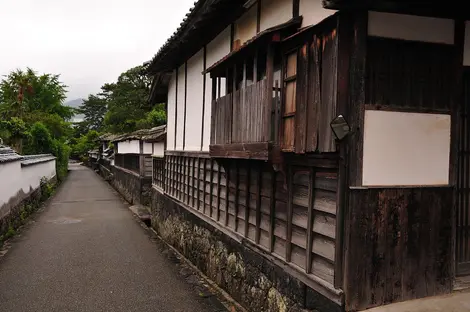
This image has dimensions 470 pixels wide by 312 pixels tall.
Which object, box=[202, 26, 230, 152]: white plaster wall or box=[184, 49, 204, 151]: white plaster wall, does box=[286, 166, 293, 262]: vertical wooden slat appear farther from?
box=[184, 49, 204, 151]: white plaster wall

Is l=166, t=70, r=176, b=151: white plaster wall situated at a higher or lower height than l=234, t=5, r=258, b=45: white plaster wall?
lower

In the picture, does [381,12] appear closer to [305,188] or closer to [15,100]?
[305,188]

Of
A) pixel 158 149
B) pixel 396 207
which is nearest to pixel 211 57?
pixel 396 207

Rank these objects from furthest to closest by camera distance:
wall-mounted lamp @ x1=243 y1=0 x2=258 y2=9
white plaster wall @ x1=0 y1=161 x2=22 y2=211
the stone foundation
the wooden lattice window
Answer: white plaster wall @ x1=0 y1=161 x2=22 y2=211, the stone foundation, wall-mounted lamp @ x1=243 y1=0 x2=258 y2=9, the wooden lattice window

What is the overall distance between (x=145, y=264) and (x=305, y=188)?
7538mm

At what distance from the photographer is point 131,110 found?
47188 mm

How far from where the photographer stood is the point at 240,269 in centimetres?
812

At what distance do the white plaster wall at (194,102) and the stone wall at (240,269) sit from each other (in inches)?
88.6

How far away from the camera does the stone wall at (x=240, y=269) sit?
18.8ft

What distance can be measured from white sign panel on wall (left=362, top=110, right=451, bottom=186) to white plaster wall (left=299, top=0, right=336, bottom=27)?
1560 millimetres

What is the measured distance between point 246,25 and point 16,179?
1412 cm

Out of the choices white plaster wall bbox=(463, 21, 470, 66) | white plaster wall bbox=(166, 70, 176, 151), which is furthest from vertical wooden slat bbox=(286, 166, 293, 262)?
white plaster wall bbox=(166, 70, 176, 151)

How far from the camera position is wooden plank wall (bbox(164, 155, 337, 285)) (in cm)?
507

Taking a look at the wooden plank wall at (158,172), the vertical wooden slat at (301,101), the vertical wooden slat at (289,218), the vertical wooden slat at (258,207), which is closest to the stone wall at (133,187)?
the wooden plank wall at (158,172)
